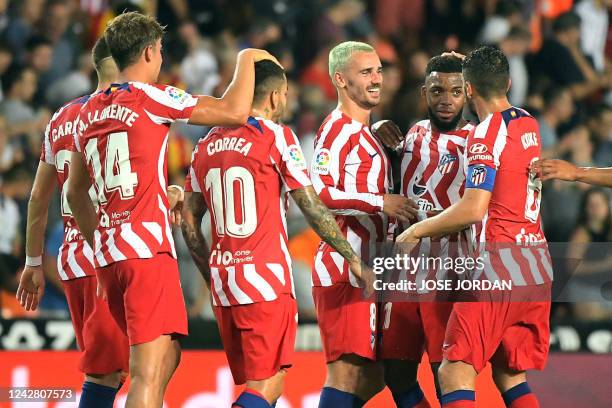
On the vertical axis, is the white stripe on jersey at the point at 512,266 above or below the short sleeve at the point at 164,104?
below

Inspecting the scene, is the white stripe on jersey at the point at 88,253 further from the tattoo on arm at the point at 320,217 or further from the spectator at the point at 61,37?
the spectator at the point at 61,37

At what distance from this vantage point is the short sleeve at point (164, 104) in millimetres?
5410

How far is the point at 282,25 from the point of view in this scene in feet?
37.6

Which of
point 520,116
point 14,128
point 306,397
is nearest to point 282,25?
point 14,128

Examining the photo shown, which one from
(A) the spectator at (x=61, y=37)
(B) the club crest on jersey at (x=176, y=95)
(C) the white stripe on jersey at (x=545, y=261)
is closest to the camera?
(B) the club crest on jersey at (x=176, y=95)

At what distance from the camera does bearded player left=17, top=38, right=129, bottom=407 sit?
19.9ft

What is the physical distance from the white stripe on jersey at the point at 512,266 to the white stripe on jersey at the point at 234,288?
1.35 metres

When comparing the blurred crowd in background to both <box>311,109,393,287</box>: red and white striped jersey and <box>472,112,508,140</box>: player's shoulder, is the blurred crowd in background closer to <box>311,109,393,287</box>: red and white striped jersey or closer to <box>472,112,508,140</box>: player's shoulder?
<box>311,109,393,287</box>: red and white striped jersey

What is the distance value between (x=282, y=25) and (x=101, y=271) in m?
6.39

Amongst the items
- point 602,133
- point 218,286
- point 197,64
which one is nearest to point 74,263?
point 218,286

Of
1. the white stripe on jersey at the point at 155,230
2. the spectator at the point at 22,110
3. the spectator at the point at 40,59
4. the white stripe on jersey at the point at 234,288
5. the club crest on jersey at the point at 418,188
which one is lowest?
the white stripe on jersey at the point at 234,288

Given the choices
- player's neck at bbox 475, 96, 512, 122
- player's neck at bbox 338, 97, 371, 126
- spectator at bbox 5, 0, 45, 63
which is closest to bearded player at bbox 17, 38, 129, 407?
player's neck at bbox 338, 97, 371, 126

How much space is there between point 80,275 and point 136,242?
1027mm
